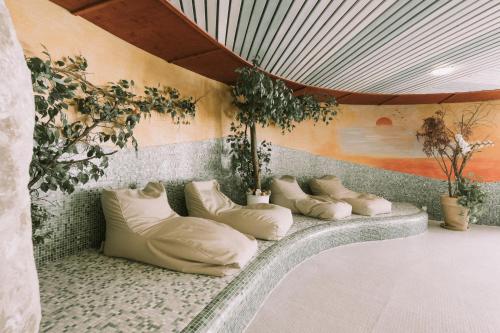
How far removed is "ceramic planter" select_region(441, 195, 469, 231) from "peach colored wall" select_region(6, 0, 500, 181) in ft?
3.58

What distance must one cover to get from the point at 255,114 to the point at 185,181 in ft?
5.06

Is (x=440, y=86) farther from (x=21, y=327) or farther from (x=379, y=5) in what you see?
(x=21, y=327)

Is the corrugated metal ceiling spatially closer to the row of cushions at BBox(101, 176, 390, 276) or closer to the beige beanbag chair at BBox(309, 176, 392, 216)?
the row of cushions at BBox(101, 176, 390, 276)

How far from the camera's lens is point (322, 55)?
149 inches

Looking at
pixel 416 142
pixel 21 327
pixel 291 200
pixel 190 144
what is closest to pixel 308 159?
pixel 291 200

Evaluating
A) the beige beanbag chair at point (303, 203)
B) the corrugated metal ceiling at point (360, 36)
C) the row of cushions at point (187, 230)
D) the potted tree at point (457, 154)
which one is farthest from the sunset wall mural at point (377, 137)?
the row of cushions at point (187, 230)

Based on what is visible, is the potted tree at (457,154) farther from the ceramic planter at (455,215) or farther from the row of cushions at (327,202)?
the row of cushions at (327,202)

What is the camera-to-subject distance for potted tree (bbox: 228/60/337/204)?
4.08 m

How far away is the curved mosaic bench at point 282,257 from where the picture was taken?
1776 mm

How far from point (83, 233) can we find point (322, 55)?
3.60 meters

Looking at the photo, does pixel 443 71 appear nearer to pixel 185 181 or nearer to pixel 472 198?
pixel 472 198

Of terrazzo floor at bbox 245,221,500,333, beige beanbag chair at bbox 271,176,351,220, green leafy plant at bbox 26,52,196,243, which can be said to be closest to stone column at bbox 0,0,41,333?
green leafy plant at bbox 26,52,196,243

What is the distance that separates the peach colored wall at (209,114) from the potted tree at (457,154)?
221 millimetres

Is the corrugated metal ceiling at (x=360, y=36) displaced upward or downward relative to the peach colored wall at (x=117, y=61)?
upward
